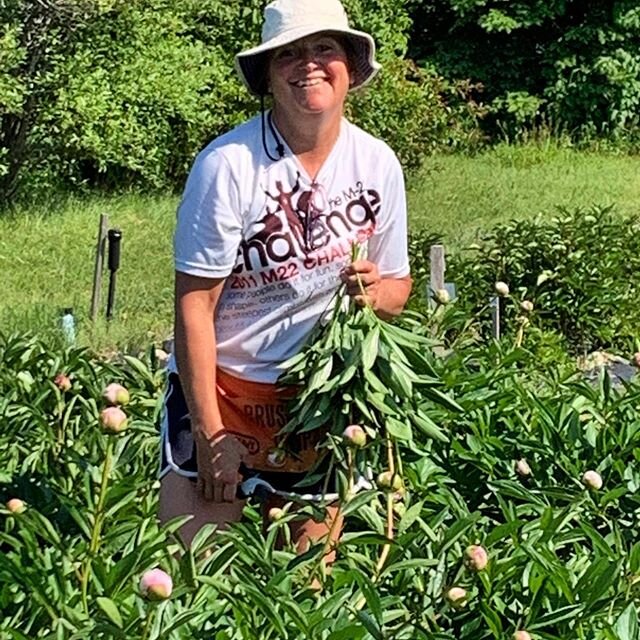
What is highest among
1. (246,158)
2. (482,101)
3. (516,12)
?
(246,158)

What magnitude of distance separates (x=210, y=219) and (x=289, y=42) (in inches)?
16.4

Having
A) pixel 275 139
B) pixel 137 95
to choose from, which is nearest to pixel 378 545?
pixel 275 139

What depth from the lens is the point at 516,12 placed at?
19.5 metres

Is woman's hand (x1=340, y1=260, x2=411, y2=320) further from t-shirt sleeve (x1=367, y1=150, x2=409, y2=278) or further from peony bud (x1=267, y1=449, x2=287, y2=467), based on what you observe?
peony bud (x1=267, y1=449, x2=287, y2=467)

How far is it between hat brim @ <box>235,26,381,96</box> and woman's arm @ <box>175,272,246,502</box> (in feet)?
1.60

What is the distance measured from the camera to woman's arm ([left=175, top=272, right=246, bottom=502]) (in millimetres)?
2953

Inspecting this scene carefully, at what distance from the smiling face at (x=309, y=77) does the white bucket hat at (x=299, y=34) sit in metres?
0.03

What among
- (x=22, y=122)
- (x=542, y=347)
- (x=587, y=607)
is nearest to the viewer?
(x=587, y=607)

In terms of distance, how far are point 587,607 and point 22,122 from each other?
9.73 m

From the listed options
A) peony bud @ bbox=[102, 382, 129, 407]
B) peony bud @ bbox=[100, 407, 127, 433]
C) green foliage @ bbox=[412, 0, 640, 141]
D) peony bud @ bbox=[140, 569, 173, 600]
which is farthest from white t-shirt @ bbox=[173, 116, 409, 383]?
green foliage @ bbox=[412, 0, 640, 141]

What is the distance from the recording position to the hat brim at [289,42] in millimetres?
2916

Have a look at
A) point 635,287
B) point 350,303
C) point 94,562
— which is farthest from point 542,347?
point 94,562

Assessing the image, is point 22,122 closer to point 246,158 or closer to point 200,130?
point 200,130

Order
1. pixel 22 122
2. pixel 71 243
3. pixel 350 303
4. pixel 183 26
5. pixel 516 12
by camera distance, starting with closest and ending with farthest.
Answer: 1. pixel 350 303
2. pixel 71 243
3. pixel 22 122
4. pixel 183 26
5. pixel 516 12
